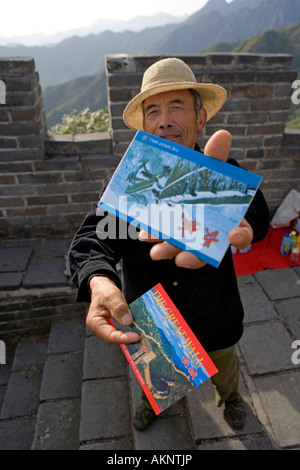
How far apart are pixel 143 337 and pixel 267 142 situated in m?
2.88

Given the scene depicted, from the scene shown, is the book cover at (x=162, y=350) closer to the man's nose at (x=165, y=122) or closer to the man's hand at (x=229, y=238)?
the man's hand at (x=229, y=238)

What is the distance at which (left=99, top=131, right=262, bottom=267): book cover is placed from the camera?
101cm

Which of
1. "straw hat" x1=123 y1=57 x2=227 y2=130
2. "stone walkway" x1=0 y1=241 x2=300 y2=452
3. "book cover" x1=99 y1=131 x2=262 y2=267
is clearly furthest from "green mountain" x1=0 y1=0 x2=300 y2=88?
"book cover" x1=99 y1=131 x2=262 y2=267

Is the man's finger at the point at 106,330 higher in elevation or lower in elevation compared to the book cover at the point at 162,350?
higher

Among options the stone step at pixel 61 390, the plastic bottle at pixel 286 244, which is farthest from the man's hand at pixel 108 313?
the plastic bottle at pixel 286 244

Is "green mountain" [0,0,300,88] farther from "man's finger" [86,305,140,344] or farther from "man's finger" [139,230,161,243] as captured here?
"man's finger" [86,305,140,344]

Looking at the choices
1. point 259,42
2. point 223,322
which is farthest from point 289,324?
point 259,42

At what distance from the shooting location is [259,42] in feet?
202

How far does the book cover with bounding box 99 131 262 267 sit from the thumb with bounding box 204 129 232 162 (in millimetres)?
21

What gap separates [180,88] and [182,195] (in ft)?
2.30

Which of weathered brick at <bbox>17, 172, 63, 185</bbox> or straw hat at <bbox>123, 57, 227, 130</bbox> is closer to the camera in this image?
straw hat at <bbox>123, 57, 227, 130</bbox>

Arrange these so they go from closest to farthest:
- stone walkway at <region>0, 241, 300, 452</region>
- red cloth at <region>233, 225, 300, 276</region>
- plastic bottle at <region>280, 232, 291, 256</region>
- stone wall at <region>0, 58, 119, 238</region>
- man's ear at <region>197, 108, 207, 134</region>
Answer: man's ear at <region>197, 108, 207, 134</region>, stone walkway at <region>0, 241, 300, 452</region>, stone wall at <region>0, 58, 119, 238</region>, red cloth at <region>233, 225, 300, 276</region>, plastic bottle at <region>280, 232, 291, 256</region>

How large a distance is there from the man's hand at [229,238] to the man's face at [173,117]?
462 millimetres

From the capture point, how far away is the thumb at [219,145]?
1.03 metres
